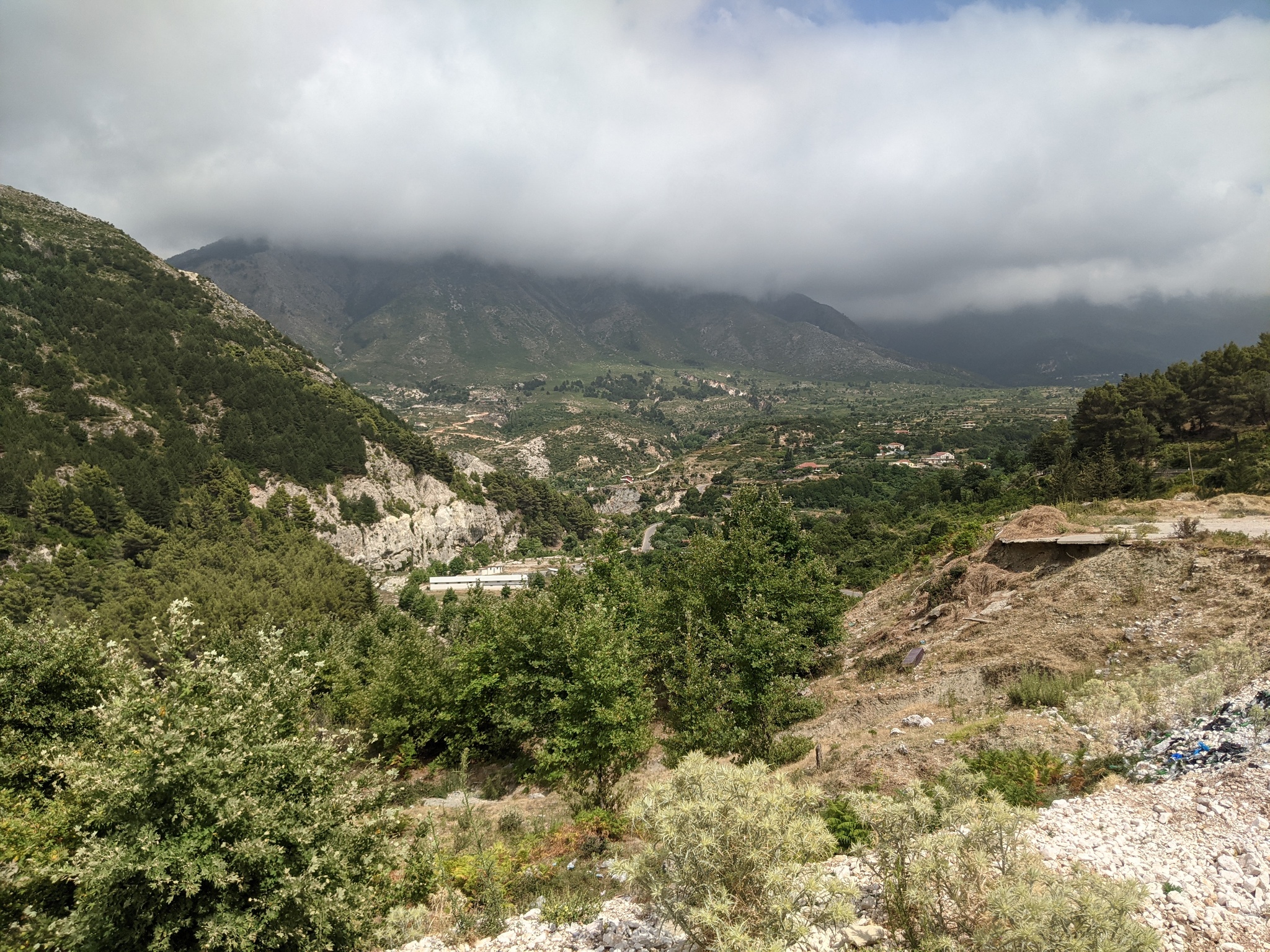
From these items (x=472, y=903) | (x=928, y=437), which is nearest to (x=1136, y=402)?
(x=472, y=903)

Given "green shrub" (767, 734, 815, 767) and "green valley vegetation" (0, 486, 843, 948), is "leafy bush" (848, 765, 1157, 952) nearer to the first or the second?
"green valley vegetation" (0, 486, 843, 948)

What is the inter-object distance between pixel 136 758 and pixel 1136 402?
61.9 m

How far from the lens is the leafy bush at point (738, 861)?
6117mm

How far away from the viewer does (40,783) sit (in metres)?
13.2

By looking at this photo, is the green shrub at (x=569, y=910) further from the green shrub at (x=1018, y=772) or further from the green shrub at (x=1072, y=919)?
the green shrub at (x=1018, y=772)

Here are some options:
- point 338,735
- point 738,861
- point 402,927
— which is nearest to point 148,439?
point 338,735

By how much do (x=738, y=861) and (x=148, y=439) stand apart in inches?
4050

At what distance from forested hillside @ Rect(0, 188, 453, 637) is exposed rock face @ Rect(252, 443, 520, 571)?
9.49ft

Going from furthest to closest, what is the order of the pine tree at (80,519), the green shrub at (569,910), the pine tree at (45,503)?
the pine tree at (80,519) → the pine tree at (45,503) → the green shrub at (569,910)

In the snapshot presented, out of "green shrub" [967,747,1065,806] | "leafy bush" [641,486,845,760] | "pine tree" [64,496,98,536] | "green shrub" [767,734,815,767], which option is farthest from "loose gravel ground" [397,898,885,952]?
"pine tree" [64,496,98,536]

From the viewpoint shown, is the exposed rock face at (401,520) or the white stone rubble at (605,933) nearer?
the white stone rubble at (605,933)

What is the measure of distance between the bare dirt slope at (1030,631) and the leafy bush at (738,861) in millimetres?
7615

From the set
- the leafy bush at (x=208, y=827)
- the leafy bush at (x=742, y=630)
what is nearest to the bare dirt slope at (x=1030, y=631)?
the leafy bush at (x=742, y=630)

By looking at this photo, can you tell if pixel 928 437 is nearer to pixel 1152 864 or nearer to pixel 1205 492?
pixel 1205 492
